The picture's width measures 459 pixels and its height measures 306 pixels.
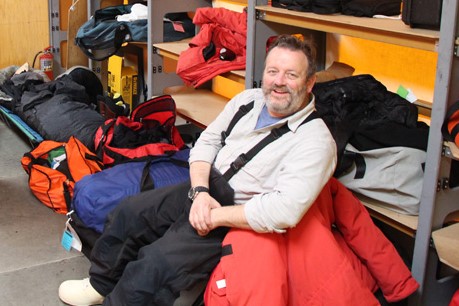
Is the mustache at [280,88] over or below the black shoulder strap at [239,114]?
over

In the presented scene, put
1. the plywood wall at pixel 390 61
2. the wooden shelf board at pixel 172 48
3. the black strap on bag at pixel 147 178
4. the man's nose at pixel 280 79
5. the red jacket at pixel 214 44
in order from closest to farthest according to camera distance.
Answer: the man's nose at pixel 280 79 < the plywood wall at pixel 390 61 < the black strap on bag at pixel 147 178 < the red jacket at pixel 214 44 < the wooden shelf board at pixel 172 48

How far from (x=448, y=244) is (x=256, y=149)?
2.33 feet

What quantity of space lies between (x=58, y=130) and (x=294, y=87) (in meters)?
2.19

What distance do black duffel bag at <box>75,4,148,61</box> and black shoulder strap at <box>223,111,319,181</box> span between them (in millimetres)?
2144

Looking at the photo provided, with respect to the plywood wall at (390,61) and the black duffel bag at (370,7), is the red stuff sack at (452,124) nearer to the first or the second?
the black duffel bag at (370,7)

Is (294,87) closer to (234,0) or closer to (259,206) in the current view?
(259,206)

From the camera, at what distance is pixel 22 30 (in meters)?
5.52

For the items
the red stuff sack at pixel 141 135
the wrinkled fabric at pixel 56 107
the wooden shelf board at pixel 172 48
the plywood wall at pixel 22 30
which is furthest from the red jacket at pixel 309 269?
the plywood wall at pixel 22 30

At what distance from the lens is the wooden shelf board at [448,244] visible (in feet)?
6.80

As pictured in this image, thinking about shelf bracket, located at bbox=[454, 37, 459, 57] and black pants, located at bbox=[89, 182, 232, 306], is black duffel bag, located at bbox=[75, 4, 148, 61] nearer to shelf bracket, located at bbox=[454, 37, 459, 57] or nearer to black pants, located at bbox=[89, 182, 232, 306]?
black pants, located at bbox=[89, 182, 232, 306]

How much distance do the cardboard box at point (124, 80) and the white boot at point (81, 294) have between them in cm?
236

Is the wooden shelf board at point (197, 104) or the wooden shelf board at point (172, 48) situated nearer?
the wooden shelf board at point (197, 104)

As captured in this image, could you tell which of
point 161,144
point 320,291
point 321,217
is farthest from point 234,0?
point 320,291

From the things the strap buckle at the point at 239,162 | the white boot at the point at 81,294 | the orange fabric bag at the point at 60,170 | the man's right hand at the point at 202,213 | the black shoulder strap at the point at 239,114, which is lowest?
the white boot at the point at 81,294
